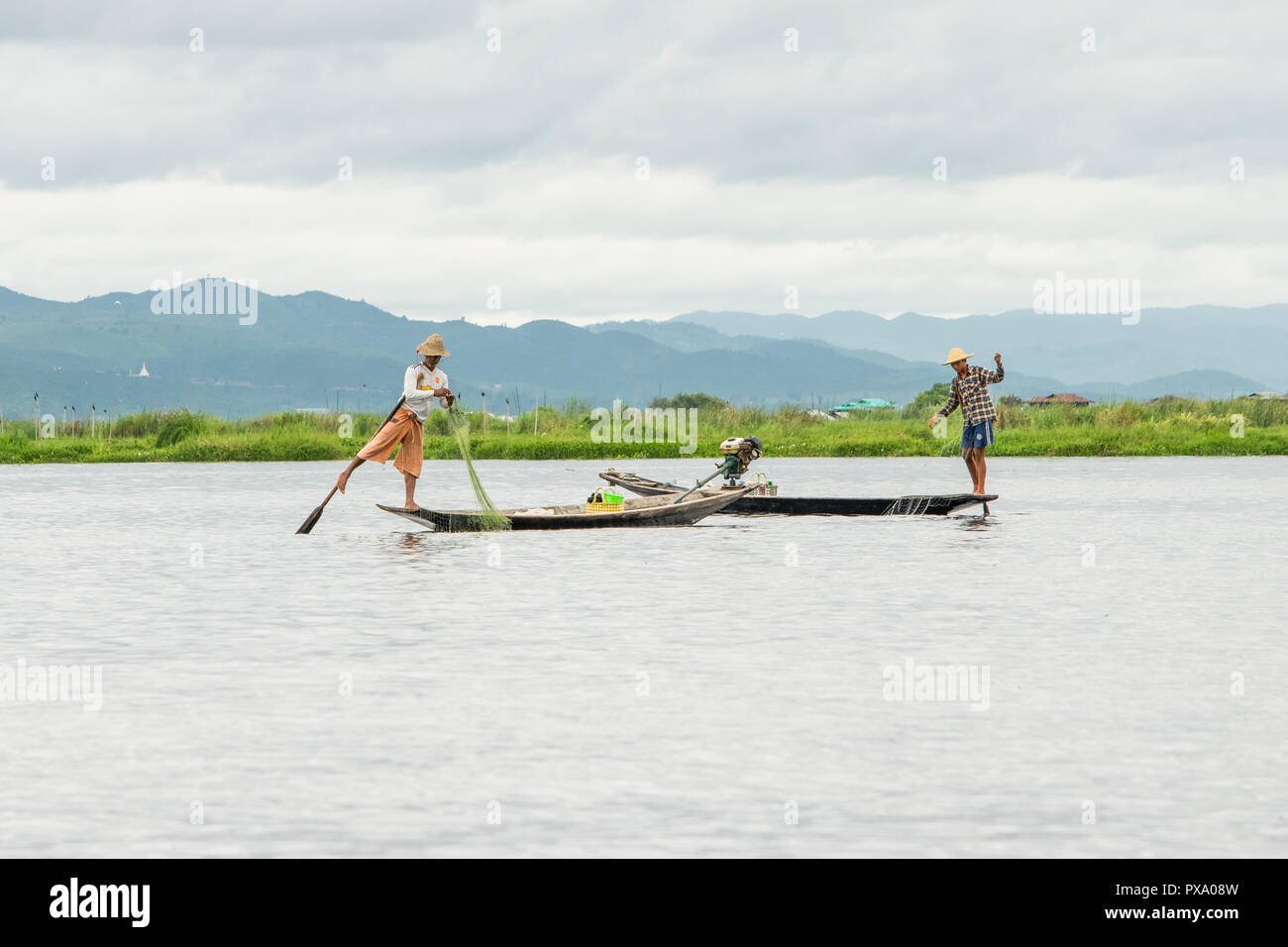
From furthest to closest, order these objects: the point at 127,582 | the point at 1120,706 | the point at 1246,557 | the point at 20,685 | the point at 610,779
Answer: the point at 1246,557 → the point at 127,582 → the point at 20,685 → the point at 1120,706 → the point at 610,779

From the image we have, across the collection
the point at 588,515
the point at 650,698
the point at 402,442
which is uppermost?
the point at 402,442

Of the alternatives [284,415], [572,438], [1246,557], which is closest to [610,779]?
[1246,557]

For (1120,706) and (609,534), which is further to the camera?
(609,534)

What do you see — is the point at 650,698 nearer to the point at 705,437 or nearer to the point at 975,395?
the point at 975,395

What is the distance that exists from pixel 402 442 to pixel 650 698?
338 inches

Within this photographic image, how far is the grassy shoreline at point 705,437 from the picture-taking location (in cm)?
3375

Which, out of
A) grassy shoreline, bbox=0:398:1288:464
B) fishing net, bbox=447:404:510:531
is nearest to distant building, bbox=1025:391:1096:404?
grassy shoreline, bbox=0:398:1288:464

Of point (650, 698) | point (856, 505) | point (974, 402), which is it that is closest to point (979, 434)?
point (974, 402)

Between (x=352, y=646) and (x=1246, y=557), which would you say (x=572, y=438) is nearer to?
(x=1246, y=557)

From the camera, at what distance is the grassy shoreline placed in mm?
33750

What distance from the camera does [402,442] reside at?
49.0 ft

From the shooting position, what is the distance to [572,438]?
34344 mm
